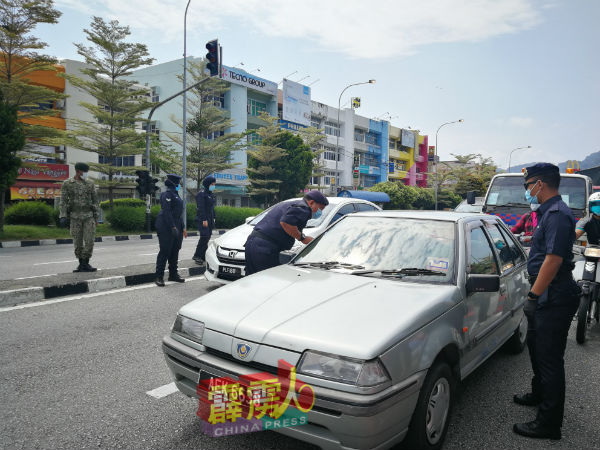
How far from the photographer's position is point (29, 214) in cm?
1789

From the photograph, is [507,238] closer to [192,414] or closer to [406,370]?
[406,370]

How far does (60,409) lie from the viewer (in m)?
2.81

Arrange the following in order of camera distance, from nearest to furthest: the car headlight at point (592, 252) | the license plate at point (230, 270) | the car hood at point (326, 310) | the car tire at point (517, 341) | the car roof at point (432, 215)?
the car hood at point (326, 310), the car roof at point (432, 215), the car tire at point (517, 341), the car headlight at point (592, 252), the license plate at point (230, 270)

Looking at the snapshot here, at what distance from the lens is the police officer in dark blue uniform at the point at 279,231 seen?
435cm

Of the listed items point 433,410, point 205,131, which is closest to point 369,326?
point 433,410

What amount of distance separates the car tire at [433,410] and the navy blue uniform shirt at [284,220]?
2278mm

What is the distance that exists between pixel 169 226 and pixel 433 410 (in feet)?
17.7

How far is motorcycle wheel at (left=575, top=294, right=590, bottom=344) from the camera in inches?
177

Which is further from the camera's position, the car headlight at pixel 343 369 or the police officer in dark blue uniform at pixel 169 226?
the police officer in dark blue uniform at pixel 169 226

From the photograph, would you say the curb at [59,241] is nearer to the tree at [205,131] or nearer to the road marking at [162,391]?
the tree at [205,131]

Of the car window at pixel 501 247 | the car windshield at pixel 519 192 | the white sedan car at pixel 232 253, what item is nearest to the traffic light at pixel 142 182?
the white sedan car at pixel 232 253

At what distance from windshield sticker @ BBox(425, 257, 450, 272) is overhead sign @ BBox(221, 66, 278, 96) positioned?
37.6 meters

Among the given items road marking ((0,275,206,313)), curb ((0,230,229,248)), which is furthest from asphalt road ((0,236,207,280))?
curb ((0,230,229,248))

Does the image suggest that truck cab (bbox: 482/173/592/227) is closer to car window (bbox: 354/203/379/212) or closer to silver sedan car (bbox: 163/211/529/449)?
car window (bbox: 354/203/379/212)
